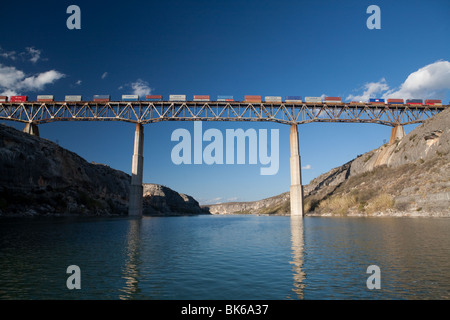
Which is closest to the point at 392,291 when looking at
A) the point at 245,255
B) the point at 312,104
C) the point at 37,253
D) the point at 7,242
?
the point at 245,255

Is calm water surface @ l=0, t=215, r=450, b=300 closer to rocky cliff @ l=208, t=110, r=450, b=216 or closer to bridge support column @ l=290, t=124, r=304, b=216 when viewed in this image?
rocky cliff @ l=208, t=110, r=450, b=216

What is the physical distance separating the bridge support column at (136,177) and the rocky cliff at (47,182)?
18279 mm

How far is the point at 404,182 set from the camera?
211 ft

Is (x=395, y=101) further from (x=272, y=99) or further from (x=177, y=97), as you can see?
(x=177, y=97)

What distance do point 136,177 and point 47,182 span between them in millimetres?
25124

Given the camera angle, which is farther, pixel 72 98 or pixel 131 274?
pixel 72 98

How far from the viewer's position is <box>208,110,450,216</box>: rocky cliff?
53.2 meters

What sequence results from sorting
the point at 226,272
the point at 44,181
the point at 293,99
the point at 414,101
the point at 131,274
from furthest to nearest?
1. the point at 414,101
2. the point at 293,99
3. the point at 44,181
4. the point at 226,272
5. the point at 131,274

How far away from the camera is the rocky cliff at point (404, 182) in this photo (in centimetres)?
5316

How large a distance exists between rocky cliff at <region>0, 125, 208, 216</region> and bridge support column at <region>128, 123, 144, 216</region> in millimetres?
18279

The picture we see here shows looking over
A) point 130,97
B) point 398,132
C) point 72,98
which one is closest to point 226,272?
point 130,97

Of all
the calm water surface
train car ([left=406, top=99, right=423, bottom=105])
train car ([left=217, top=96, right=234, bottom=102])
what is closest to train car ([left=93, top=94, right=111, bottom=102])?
train car ([left=217, top=96, right=234, bottom=102])

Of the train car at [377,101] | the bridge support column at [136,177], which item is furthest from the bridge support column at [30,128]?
the train car at [377,101]
